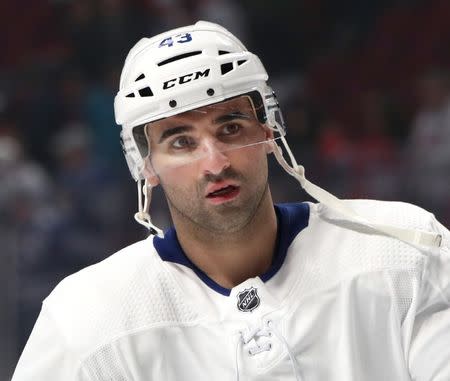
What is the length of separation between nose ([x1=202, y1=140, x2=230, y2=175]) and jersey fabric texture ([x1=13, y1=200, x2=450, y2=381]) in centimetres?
27

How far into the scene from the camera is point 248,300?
232 cm

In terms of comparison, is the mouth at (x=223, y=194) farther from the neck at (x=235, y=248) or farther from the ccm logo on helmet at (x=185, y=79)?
the ccm logo on helmet at (x=185, y=79)

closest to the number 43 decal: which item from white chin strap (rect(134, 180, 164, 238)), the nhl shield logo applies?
white chin strap (rect(134, 180, 164, 238))

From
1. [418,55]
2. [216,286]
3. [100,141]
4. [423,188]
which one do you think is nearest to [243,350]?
[216,286]

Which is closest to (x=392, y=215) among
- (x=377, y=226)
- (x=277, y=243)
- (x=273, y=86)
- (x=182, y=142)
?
(x=377, y=226)

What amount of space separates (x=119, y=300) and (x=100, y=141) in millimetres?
2677

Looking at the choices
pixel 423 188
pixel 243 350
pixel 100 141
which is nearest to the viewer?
pixel 243 350

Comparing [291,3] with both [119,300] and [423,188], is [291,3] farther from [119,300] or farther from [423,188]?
[119,300]

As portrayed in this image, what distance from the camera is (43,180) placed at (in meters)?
4.81

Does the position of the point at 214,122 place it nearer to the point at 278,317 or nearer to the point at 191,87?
the point at 191,87

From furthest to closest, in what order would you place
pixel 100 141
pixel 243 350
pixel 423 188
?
pixel 100 141 → pixel 423 188 → pixel 243 350

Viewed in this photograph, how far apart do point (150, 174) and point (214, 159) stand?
0.25 m

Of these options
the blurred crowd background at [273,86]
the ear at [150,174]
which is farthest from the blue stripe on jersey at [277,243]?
the blurred crowd background at [273,86]

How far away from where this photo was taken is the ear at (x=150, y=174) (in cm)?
242
